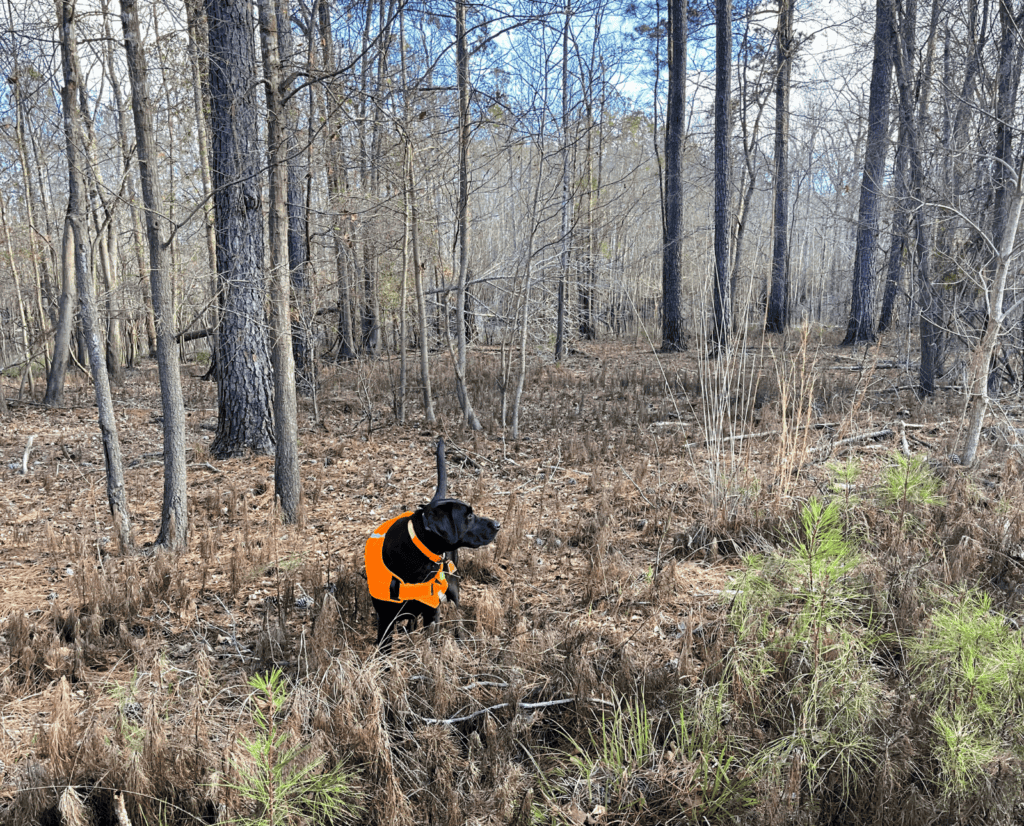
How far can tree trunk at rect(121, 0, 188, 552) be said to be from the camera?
4027 millimetres

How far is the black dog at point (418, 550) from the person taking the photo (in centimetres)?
299

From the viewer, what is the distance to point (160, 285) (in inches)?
168

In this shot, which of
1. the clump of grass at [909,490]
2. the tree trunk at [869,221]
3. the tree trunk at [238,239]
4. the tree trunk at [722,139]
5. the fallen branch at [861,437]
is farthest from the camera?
the tree trunk at [722,139]

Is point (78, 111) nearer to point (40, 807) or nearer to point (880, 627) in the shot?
point (40, 807)

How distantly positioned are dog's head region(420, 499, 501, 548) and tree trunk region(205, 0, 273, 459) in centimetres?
323

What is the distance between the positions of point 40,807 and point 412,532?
1705 millimetres

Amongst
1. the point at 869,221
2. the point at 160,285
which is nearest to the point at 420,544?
the point at 160,285

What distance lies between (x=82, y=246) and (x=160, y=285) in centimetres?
65

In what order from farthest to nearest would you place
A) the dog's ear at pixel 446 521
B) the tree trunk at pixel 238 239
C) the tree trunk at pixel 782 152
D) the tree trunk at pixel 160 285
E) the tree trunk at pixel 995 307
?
the tree trunk at pixel 782 152 → the tree trunk at pixel 238 239 → the tree trunk at pixel 995 307 → the tree trunk at pixel 160 285 → the dog's ear at pixel 446 521

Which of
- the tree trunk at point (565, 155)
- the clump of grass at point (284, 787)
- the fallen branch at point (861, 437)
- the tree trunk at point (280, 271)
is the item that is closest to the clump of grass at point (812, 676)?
the clump of grass at point (284, 787)

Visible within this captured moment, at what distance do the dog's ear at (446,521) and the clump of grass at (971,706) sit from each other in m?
2.10

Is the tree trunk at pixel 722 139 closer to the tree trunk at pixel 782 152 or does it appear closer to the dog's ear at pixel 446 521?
the tree trunk at pixel 782 152

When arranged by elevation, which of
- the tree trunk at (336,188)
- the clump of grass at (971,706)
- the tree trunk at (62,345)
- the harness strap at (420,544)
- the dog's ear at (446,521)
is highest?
the tree trunk at (336,188)

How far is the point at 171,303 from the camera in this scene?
429cm
